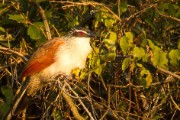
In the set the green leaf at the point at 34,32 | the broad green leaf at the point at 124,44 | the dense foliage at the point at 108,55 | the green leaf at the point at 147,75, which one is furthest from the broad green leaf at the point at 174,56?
the green leaf at the point at 34,32

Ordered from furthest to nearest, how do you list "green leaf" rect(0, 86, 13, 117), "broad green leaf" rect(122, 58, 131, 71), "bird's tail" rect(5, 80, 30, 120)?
"bird's tail" rect(5, 80, 30, 120) < "green leaf" rect(0, 86, 13, 117) < "broad green leaf" rect(122, 58, 131, 71)

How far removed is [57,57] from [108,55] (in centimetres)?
108

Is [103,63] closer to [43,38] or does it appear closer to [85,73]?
[85,73]

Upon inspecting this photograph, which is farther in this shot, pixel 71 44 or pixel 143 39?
pixel 71 44

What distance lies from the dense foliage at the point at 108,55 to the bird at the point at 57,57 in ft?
0.45

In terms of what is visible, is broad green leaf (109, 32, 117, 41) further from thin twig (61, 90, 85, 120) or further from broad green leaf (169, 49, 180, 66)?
thin twig (61, 90, 85, 120)

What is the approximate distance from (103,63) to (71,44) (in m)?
0.97

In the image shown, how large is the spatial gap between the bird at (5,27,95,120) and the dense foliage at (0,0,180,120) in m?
0.14

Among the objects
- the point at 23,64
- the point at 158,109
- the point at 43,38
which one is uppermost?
the point at 43,38

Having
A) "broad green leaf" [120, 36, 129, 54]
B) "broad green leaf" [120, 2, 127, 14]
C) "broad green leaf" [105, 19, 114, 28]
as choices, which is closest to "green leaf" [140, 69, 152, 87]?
"broad green leaf" [120, 36, 129, 54]

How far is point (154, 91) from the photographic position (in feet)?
16.1

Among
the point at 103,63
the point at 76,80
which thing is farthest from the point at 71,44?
the point at 103,63

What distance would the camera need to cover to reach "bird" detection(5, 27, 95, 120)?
16.6 ft

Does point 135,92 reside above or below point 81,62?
below
